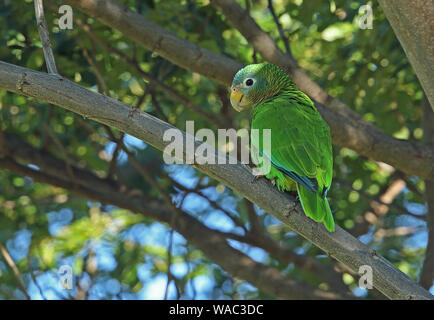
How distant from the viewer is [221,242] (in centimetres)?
620

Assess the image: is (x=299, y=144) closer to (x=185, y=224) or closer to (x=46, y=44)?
(x=46, y=44)

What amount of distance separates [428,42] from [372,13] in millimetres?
2136

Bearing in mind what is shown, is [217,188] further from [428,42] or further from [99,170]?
[428,42]

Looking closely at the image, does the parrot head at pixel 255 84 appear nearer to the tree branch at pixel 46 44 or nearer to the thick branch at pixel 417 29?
the thick branch at pixel 417 29

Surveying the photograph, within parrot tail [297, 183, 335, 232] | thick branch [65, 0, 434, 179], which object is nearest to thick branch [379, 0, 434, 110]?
parrot tail [297, 183, 335, 232]

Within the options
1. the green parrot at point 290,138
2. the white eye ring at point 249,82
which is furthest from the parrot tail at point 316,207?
the white eye ring at point 249,82

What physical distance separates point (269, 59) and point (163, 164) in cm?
205

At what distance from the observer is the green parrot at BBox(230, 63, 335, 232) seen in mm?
3678

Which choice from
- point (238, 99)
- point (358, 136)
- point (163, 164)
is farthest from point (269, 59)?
point (163, 164)

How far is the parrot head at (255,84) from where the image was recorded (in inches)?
178

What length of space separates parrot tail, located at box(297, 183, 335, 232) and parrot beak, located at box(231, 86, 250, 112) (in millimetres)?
1143

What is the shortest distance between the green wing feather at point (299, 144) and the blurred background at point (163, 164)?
1200 mm
